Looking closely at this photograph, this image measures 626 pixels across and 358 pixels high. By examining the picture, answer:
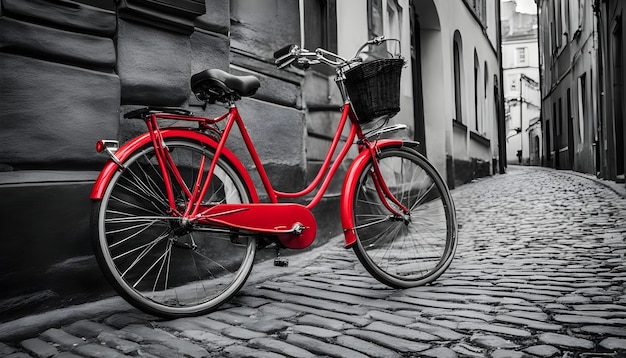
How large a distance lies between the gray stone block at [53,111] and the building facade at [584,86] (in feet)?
29.6

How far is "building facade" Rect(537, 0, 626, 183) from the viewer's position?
10.8 meters

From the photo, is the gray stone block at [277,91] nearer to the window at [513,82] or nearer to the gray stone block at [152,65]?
the gray stone block at [152,65]

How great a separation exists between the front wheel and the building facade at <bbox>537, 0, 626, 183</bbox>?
7.47 metres

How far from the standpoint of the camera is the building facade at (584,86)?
35.5ft

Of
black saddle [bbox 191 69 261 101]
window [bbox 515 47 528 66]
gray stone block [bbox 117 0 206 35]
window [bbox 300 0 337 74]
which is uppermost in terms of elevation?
window [bbox 515 47 528 66]

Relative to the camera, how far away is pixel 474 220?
20.7ft

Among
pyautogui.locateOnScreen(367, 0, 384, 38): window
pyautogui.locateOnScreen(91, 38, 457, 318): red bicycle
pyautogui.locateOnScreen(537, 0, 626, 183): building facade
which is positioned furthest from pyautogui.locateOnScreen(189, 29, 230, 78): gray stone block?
pyautogui.locateOnScreen(537, 0, 626, 183): building facade

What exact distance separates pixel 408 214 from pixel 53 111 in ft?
6.30

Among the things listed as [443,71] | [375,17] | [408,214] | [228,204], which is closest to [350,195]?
[408,214]

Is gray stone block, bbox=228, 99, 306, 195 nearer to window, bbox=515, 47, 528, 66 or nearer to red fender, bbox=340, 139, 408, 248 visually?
red fender, bbox=340, 139, 408, 248

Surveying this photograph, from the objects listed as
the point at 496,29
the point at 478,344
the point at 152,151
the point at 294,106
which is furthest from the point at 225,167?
the point at 496,29

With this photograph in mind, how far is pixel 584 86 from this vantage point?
15609mm

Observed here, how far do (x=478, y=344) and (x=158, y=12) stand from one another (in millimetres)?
2287

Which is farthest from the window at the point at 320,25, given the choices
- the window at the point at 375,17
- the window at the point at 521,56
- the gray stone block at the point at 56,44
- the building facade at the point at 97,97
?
the window at the point at 521,56
